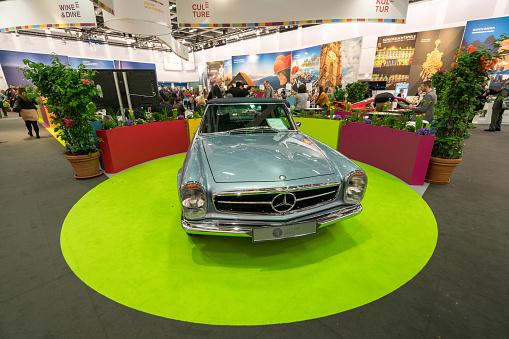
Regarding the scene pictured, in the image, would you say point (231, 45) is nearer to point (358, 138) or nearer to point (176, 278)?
point (358, 138)

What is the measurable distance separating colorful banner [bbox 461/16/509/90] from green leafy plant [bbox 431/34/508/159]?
7324 mm

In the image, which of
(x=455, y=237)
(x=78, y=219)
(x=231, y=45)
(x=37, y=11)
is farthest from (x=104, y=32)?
(x=455, y=237)

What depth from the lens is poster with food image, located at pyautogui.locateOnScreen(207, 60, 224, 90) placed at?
20.6 m

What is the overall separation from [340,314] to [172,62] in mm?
26661

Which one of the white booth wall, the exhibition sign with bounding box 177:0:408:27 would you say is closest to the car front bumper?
the exhibition sign with bounding box 177:0:408:27

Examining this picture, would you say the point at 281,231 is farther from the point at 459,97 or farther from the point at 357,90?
the point at 357,90

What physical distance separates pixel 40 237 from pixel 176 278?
1.90m

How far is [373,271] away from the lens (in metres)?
2.02

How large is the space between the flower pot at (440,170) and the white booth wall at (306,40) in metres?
8.88

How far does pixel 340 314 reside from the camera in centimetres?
162

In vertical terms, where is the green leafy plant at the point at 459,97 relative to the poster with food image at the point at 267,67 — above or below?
below

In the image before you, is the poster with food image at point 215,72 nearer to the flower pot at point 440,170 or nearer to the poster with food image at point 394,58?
the poster with food image at point 394,58

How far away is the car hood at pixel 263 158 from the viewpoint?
194 cm

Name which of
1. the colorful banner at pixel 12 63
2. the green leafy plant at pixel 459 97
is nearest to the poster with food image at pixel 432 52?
the green leafy plant at pixel 459 97
